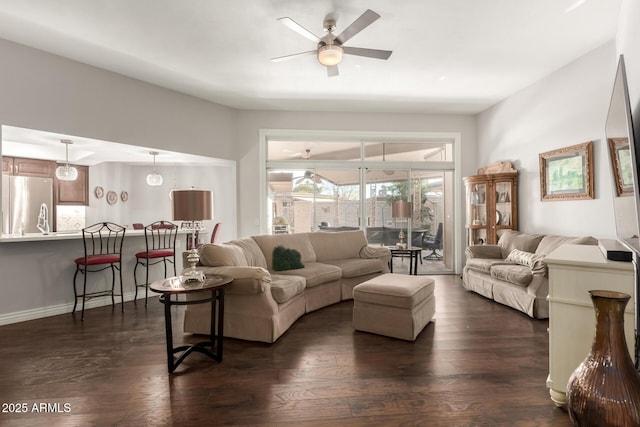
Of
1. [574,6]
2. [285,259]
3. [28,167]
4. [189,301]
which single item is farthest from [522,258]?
[28,167]

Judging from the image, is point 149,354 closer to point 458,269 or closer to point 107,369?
point 107,369

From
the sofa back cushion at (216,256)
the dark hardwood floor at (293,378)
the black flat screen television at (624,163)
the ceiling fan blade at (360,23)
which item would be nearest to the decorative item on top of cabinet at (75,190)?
the dark hardwood floor at (293,378)

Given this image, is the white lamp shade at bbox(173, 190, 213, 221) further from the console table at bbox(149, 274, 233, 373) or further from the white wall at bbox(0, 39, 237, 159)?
the white wall at bbox(0, 39, 237, 159)

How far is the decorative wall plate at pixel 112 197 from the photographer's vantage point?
25.3ft

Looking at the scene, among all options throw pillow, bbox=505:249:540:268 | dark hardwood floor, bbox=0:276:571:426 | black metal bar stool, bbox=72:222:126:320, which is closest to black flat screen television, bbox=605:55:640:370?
dark hardwood floor, bbox=0:276:571:426

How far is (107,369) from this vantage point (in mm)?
2539

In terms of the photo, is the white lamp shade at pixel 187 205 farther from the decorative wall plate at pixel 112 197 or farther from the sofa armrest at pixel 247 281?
the decorative wall plate at pixel 112 197

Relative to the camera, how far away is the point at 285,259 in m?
4.09

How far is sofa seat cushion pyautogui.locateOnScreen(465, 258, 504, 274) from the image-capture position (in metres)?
4.46

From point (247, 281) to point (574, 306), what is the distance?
2422mm

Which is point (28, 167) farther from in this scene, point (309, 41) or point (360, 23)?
point (360, 23)

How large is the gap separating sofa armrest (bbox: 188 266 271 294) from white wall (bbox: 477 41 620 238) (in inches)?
146

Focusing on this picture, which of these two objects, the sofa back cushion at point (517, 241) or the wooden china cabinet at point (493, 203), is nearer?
the sofa back cushion at point (517, 241)

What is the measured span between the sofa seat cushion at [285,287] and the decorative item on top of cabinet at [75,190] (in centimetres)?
612
